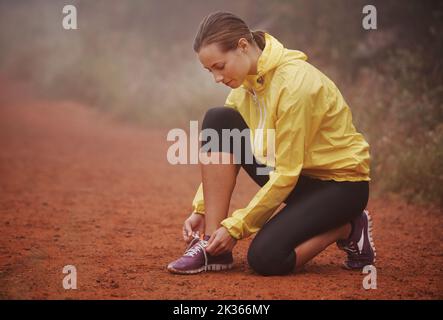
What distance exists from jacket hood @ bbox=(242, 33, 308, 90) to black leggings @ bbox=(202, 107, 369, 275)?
56cm

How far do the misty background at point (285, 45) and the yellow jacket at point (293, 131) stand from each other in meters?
2.20

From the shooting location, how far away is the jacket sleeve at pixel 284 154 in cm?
288

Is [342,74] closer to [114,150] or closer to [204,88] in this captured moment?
[204,88]

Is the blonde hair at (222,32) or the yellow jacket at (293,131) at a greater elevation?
the blonde hair at (222,32)

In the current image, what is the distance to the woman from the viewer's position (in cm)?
292

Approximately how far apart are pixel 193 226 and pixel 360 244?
83 cm

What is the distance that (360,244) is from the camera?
3.25 m

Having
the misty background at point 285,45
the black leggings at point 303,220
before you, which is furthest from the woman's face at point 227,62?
the misty background at point 285,45

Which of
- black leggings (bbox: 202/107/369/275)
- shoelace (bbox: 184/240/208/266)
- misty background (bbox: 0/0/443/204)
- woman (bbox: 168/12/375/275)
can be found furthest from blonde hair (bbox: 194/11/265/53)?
misty background (bbox: 0/0/443/204)

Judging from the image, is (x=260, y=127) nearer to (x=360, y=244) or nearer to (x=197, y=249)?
(x=197, y=249)

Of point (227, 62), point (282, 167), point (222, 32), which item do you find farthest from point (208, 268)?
point (222, 32)

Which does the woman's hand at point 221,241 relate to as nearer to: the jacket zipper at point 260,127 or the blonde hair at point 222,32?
the jacket zipper at point 260,127
